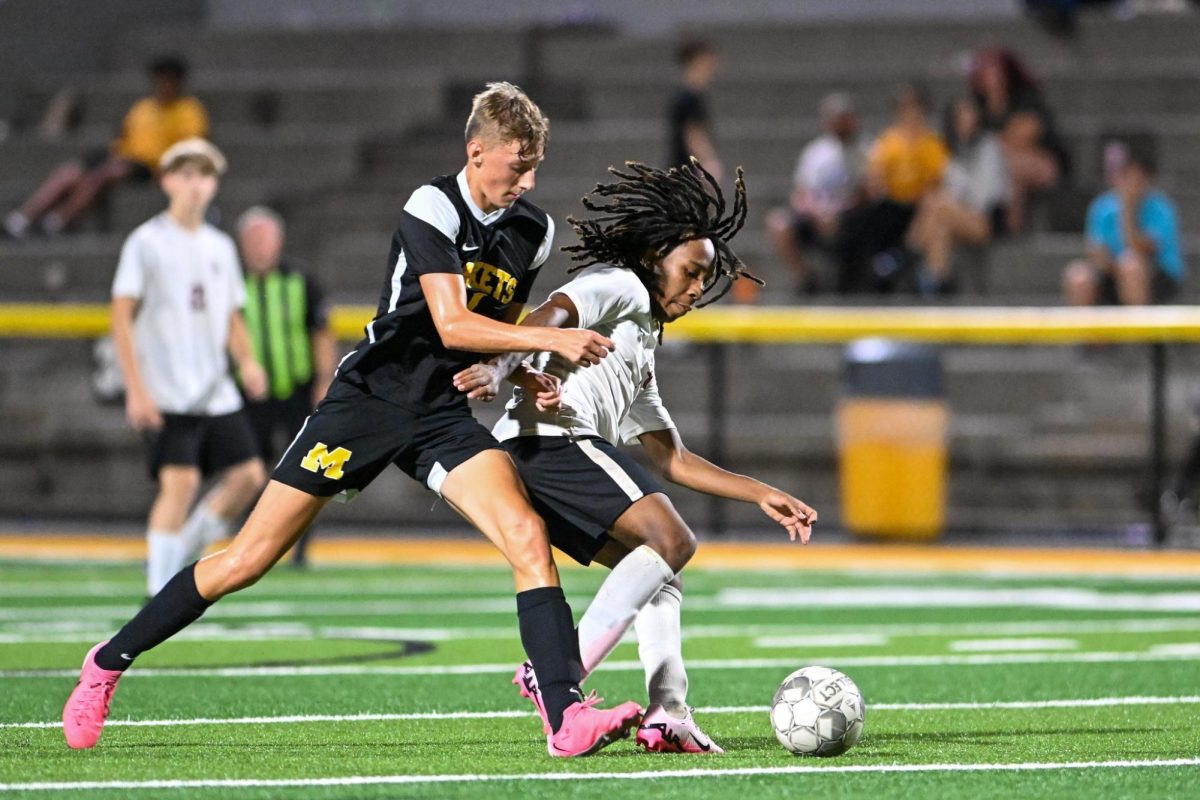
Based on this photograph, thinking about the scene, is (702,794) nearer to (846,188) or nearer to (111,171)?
(846,188)

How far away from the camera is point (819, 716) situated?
20.5ft

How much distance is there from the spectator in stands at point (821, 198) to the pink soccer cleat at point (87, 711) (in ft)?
40.0

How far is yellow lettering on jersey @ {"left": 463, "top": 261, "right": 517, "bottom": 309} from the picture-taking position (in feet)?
21.1

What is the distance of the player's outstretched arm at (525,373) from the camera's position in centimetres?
623

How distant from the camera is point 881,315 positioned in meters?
15.5

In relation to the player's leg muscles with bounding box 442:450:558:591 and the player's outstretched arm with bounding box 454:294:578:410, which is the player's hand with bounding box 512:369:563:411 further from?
the player's leg muscles with bounding box 442:450:558:591

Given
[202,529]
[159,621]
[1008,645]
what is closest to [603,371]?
[159,621]

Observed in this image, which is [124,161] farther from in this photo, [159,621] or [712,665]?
[159,621]

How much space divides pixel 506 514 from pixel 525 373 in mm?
458

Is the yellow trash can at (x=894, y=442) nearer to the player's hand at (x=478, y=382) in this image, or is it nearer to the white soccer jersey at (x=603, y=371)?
the white soccer jersey at (x=603, y=371)

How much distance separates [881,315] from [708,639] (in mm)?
5904

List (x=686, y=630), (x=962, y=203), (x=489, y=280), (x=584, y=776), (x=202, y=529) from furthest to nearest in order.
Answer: (x=962, y=203)
(x=202, y=529)
(x=686, y=630)
(x=489, y=280)
(x=584, y=776)

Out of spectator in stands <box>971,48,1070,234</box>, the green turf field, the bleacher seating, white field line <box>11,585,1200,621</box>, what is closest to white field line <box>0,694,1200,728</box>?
the green turf field

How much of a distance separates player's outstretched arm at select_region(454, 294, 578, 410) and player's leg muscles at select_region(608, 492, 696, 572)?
0.41 m
